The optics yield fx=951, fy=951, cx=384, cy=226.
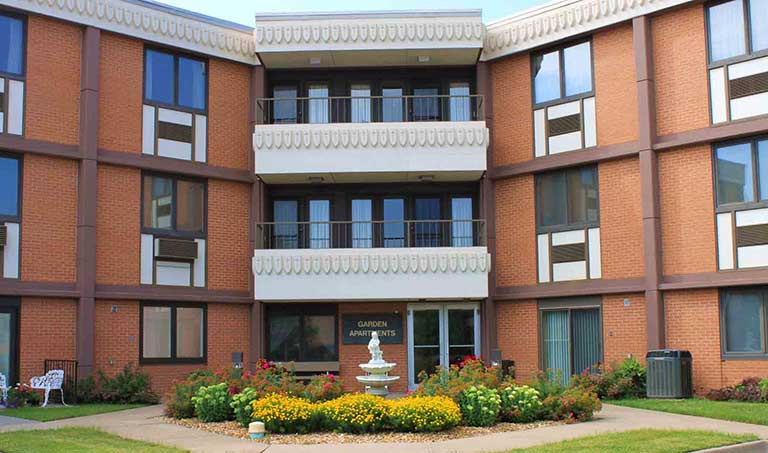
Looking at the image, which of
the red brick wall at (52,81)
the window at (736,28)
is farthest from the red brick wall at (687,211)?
the red brick wall at (52,81)

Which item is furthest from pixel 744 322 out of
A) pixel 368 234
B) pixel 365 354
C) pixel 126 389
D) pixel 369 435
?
pixel 126 389

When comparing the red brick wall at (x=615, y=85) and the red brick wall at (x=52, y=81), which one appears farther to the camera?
the red brick wall at (x=615, y=85)

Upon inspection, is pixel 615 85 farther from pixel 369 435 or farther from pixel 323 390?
pixel 369 435

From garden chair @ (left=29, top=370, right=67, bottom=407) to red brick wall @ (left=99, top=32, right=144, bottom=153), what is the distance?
6.20 m

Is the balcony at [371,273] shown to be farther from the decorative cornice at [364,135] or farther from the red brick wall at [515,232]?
the decorative cornice at [364,135]

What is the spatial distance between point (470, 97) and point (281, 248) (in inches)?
284

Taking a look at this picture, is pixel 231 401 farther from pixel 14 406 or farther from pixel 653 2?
pixel 653 2

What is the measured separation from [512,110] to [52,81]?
41.4ft

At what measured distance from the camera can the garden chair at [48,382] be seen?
22109 millimetres

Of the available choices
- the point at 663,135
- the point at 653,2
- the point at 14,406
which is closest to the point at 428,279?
the point at 663,135

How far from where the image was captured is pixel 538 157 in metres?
26.8

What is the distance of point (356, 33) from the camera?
27.4m

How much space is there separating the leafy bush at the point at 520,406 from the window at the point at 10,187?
13039 mm

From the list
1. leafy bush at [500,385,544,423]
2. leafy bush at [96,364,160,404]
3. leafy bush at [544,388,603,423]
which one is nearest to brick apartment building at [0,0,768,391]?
leafy bush at [96,364,160,404]
